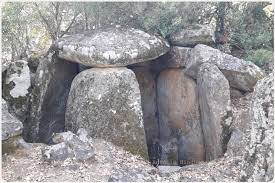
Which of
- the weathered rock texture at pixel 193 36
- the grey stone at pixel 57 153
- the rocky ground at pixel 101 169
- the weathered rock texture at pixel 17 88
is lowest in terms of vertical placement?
the rocky ground at pixel 101 169

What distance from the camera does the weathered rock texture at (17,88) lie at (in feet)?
32.4

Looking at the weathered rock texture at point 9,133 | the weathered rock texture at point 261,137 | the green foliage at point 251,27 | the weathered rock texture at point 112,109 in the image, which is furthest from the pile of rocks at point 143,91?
the weathered rock texture at point 261,137

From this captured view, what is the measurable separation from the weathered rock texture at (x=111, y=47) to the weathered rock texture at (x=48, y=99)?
556mm

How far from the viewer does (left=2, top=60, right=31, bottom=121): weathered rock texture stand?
32.4 ft

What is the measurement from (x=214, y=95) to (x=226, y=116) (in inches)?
23.3

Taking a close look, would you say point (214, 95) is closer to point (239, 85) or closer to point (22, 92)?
point (239, 85)

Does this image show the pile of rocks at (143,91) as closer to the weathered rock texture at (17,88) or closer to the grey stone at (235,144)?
the grey stone at (235,144)

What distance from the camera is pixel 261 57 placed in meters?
10.7

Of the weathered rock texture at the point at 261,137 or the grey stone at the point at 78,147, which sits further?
the grey stone at the point at 78,147

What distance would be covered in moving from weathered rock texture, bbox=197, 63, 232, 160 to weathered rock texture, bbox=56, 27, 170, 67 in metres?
1.54

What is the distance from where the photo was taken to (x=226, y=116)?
9.59 metres

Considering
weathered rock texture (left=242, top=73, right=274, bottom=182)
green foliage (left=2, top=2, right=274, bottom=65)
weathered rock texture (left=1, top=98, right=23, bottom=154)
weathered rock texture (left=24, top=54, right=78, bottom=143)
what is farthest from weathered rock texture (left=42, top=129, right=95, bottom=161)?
green foliage (left=2, top=2, right=274, bottom=65)

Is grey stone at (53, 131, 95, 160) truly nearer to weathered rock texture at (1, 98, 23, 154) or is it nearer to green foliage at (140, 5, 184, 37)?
weathered rock texture at (1, 98, 23, 154)

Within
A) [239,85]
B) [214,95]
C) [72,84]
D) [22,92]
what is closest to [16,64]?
[22,92]
